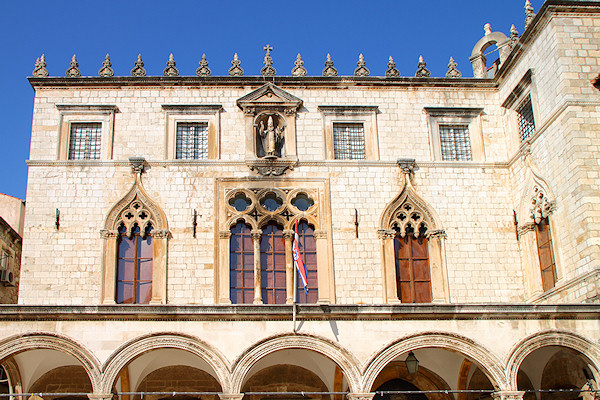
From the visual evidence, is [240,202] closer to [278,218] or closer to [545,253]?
[278,218]

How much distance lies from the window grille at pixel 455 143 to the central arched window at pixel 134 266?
8.20 m

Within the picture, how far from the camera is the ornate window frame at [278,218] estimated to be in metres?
19.5

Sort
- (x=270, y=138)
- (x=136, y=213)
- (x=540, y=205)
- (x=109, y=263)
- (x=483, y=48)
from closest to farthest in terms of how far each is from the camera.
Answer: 1. (x=540, y=205)
2. (x=109, y=263)
3. (x=136, y=213)
4. (x=270, y=138)
5. (x=483, y=48)

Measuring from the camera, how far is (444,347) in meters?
16.1

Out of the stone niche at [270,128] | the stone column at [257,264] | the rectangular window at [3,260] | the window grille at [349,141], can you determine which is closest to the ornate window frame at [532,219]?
the window grille at [349,141]

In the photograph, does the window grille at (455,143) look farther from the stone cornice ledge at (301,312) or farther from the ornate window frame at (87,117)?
the ornate window frame at (87,117)

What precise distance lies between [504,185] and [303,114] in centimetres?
571

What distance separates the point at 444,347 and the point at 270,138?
755 cm

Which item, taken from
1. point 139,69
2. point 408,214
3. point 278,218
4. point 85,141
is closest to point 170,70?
point 139,69

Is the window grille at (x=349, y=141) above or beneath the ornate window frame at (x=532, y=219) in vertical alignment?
above

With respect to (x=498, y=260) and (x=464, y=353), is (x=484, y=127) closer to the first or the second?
(x=498, y=260)

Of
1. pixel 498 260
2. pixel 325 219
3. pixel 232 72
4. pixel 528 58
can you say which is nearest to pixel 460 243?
pixel 498 260

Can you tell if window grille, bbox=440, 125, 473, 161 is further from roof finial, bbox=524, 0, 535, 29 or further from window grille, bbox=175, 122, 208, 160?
window grille, bbox=175, 122, 208, 160

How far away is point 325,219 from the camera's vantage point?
20156mm
